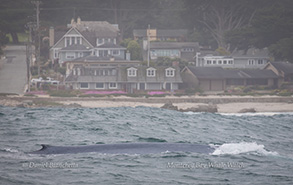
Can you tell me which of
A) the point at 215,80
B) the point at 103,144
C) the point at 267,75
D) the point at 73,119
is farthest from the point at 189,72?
the point at 103,144

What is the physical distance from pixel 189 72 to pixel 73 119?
3386 cm

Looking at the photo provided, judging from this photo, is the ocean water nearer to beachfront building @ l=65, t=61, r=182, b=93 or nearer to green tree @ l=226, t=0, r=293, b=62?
beachfront building @ l=65, t=61, r=182, b=93

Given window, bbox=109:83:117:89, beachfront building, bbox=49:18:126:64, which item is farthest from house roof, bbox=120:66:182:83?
beachfront building, bbox=49:18:126:64

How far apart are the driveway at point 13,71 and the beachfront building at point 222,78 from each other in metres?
23.6

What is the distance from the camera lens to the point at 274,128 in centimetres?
3356

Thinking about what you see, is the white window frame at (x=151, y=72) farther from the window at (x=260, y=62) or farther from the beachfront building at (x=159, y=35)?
the beachfront building at (x=159, y=35)

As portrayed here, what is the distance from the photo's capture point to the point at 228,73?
68.3 metres

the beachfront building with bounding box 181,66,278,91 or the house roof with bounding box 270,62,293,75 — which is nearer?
the beachfront building with bounding box 181,66,278,91

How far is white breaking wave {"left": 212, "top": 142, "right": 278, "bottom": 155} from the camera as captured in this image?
71.0ft

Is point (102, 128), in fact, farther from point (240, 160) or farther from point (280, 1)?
point (280, 1)

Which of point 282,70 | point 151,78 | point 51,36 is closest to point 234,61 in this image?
point 282,70

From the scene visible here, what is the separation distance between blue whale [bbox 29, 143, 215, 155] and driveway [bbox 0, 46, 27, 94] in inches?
1574

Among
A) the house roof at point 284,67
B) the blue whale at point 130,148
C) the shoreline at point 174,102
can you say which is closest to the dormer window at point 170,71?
the shoreline at point 174,102

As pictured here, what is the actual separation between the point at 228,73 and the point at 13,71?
110 feet
